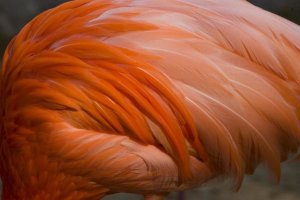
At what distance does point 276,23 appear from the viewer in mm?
1461

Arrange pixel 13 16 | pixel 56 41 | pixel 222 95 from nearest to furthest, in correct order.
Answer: pixel 222 95 → pixel 56 41 → pixel 13 16

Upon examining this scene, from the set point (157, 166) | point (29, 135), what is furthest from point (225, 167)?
point (29, 135)

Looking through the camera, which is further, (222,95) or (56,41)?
(56,41)

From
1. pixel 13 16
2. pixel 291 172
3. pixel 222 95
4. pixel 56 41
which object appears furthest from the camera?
pixel 13 16

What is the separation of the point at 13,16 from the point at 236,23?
166 centimetres

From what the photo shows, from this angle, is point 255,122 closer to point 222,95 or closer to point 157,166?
point 222,95

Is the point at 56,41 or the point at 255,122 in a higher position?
the point at 56,41

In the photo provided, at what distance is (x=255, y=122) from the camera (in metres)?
1.36

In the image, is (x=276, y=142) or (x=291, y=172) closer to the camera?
(x=276, y=142)

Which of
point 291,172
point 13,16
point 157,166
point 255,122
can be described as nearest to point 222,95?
point 255,122

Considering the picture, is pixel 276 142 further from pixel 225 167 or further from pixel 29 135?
pixel 29 135

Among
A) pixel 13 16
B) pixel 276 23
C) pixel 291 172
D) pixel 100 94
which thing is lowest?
pixel 291 172

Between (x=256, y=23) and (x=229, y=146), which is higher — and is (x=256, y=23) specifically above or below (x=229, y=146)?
above

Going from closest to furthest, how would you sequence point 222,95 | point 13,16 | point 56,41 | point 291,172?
point 222,95 < point 56,41 < point 291,172 < point 13,16
